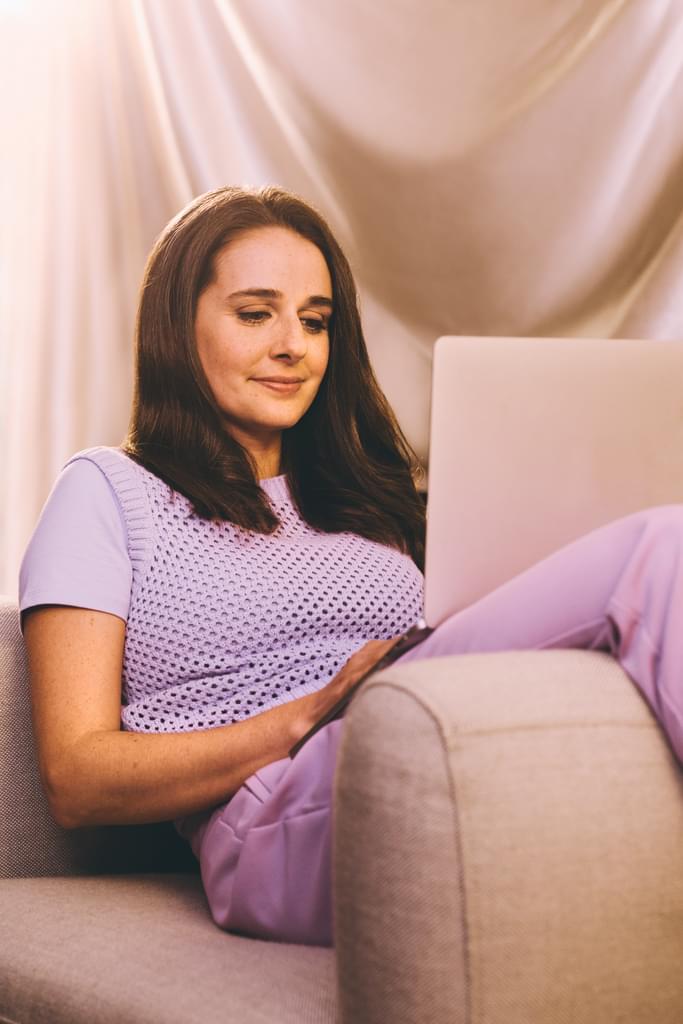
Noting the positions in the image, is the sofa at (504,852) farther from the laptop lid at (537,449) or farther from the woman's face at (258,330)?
the woman's face at (258,330)

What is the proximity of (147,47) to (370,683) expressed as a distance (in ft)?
5.36

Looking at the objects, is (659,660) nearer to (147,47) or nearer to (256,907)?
(256,907)

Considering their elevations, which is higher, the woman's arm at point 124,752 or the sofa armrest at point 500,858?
the sofa armrest at point 500,858

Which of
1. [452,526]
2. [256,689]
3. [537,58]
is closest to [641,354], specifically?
[452,526]

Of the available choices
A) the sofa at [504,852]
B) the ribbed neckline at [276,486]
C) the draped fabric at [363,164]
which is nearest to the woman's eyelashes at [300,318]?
the ribbed neckline at [276,486]

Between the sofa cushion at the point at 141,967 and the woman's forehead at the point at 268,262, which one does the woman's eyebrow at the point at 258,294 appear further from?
the sofa cushion at the point at 141,967

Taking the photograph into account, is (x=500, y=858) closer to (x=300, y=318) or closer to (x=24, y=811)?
(x=24, y=811)

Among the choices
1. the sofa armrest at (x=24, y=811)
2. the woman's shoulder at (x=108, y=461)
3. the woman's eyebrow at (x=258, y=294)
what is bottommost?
the sofa armrest at (x=24, y=811)

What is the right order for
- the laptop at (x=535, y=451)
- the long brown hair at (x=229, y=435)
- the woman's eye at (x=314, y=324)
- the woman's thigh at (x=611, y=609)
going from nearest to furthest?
the woman's thigh at (x=611, y=609) < the laptop at (x=535, y=451) < the long brown hair at (x=229, y=435) < the woman's eye at (x=314, y=324)

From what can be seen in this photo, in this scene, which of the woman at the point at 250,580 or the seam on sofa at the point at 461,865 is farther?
the woman at the point at 250,580

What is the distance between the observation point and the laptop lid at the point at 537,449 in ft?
3.00

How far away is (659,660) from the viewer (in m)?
0.75

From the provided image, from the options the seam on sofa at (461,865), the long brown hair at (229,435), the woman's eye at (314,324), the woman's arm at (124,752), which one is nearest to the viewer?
the seam on sofa at (461,865)

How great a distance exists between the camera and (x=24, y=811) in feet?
3.92
